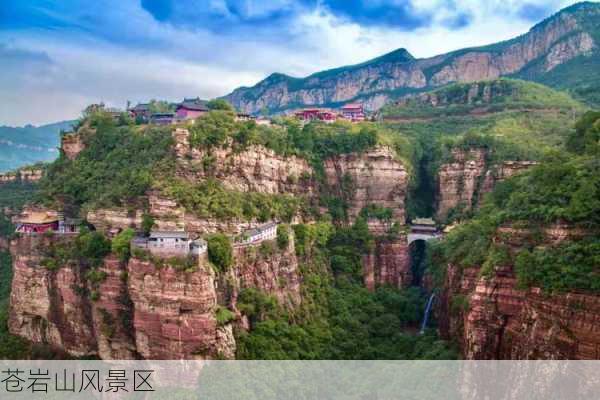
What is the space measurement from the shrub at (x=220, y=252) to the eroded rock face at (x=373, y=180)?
20611 mm

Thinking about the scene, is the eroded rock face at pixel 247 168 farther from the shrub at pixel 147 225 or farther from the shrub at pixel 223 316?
the shrub at pixel 223 316

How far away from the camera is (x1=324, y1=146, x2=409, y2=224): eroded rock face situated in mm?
54219

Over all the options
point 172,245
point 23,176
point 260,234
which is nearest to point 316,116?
point 260,234

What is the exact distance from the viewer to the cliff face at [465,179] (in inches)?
2096

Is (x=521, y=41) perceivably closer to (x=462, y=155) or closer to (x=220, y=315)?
(x=462, y=155)

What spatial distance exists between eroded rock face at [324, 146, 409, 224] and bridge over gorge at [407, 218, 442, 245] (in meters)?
1.46

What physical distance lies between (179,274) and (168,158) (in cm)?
995

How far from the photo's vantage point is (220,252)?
34.3 meters

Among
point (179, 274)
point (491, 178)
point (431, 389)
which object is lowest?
point (431, 389)

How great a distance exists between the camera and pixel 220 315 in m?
32.9

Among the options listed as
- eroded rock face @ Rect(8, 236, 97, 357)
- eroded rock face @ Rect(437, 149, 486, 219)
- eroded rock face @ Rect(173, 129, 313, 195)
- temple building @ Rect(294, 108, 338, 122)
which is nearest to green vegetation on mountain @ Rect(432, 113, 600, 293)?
eroded rock face @ Rect(173, 129, 313, 195)

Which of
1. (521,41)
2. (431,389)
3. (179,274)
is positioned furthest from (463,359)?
(521,41)

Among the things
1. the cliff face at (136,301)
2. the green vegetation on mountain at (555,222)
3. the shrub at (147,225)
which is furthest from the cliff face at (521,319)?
the shrub at (147,225)

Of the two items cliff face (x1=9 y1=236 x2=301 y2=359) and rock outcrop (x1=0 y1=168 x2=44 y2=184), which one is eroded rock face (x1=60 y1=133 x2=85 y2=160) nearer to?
cliff face (x1=9 y1=236 x2=301 y2=359)
